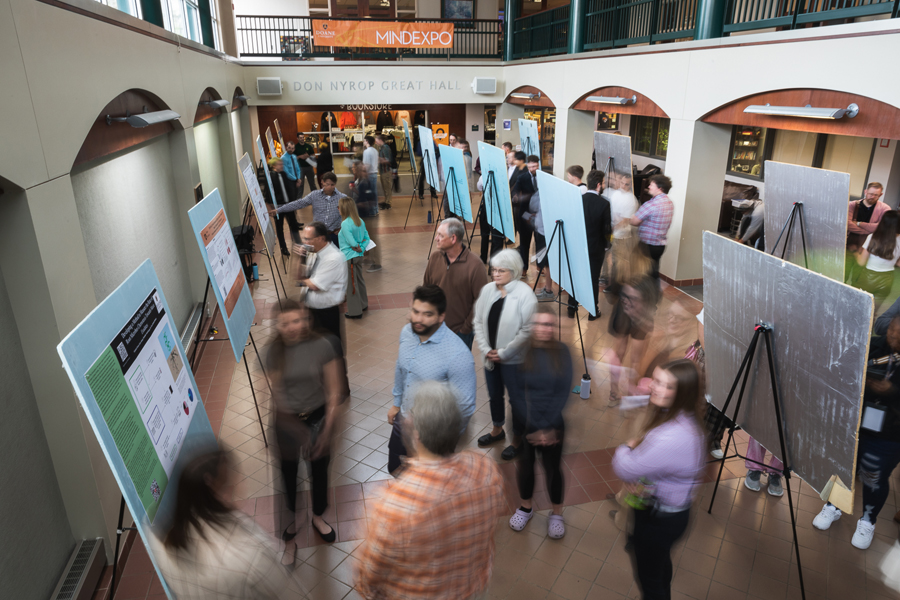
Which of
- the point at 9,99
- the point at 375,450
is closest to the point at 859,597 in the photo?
the point at 375,450

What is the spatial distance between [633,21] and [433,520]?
1123 centimetres

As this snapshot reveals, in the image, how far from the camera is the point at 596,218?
6.55 m

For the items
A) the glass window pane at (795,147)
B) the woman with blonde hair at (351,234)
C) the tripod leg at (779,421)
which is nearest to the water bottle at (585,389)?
the tripod leg at (779,421)

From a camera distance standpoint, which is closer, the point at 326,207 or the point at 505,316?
the point at 505,316

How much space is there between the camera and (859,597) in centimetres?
340

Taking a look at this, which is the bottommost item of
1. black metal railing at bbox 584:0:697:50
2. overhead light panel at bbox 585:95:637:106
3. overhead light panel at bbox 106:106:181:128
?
overhead light panel at bbox 106:106:181:128

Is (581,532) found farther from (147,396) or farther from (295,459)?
(147,396)

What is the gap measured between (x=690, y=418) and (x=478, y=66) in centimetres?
1556

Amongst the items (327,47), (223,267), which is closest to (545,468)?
(223,267)

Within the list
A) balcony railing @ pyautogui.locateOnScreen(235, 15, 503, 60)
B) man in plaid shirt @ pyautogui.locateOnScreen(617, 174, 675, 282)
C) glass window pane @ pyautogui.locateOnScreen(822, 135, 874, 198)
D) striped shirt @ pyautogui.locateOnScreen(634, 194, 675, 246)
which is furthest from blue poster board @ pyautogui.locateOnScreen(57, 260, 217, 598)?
balcony railing @ pyautogui.locateOnScreen(235, 15, 503, 60)

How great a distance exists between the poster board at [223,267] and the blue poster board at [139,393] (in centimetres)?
108

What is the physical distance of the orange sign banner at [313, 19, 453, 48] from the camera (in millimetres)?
15310

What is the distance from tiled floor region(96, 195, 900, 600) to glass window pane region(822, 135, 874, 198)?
6.87 m

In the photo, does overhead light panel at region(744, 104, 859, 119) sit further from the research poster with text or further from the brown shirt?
the research poster with text
